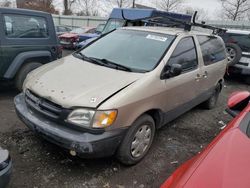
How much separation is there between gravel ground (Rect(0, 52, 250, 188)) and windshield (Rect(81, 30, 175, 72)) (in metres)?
1.28

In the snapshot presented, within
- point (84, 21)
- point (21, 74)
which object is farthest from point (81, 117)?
point (84, 21)

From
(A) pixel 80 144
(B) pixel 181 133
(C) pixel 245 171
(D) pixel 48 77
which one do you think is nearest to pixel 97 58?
(D) pixel 48 77

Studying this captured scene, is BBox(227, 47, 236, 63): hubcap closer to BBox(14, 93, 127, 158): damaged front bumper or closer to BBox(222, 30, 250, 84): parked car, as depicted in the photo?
BBox(222, 30, 250, 84): parked car

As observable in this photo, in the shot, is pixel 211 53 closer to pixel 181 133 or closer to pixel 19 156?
pixel 181 133

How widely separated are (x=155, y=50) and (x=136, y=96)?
101 cm

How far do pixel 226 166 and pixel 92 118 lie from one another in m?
1.45

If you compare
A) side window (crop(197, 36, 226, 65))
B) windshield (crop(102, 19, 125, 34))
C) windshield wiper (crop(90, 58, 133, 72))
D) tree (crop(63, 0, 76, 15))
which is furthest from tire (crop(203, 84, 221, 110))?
tree (crop(63, 0, 76, 15))

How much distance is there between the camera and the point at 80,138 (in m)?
2.71

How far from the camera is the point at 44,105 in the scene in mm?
2982

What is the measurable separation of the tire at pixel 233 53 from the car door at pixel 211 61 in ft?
9.56

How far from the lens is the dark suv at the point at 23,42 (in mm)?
5012

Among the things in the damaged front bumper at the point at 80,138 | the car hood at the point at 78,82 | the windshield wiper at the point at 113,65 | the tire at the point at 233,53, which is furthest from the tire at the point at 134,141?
the tire at the point at 233,53

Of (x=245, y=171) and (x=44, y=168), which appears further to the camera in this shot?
(x=44, y=168)

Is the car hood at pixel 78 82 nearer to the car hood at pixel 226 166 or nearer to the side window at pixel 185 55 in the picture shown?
the side window at pixel 185 55
